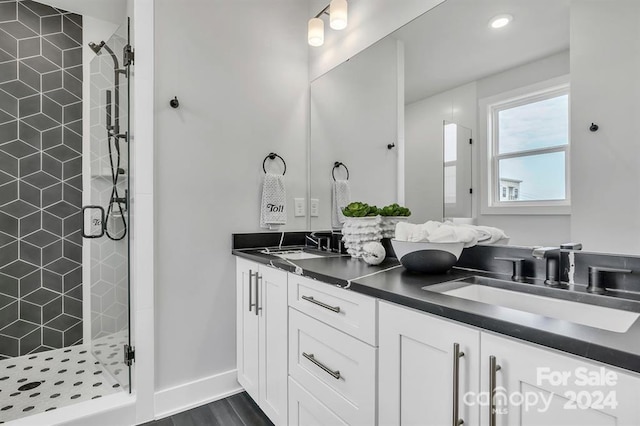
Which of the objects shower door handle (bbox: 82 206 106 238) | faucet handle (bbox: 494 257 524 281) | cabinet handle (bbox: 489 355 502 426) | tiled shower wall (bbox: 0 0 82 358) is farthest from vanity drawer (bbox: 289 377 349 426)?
tiled shower wall (bbox: 0 0 82 358)

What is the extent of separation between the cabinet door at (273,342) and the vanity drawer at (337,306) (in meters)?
0.11

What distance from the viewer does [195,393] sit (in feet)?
5.93

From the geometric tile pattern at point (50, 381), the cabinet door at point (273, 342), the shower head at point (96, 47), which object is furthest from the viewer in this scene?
the shower head at point (96, 47)

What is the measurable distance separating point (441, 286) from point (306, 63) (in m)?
1.89

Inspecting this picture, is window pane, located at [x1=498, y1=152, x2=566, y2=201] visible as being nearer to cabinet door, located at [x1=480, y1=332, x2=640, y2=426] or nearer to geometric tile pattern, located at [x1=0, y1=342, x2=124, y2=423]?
cabinet door, located at [x1=480, y1=332, x2=640, y2=426]

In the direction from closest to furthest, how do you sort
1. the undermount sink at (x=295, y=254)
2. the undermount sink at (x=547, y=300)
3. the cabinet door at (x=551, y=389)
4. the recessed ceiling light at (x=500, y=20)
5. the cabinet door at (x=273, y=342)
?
the cabinet door at (x=551, y=389)
the undermount sink at (x=547, y=300)
the recessed ceiling light at (x=500, y=20)
the cabinet door at (x=273, y=342)
the undermount sink at (x=295, y=254)

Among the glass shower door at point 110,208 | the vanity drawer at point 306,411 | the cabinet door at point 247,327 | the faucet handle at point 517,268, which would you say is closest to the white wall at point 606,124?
the faucet handle at point 517,268

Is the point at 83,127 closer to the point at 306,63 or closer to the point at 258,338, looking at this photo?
the point at 306,63

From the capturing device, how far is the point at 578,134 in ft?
3.52

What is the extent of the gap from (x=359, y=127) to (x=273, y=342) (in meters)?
1.34

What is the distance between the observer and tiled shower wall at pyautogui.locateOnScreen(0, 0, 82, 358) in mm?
2252

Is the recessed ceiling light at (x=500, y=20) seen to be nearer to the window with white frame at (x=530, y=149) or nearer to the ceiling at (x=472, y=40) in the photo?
the ceiling at (x=472, y=40)

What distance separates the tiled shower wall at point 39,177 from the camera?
7.39 feet

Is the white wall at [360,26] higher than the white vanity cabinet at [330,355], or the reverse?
the white wall at [360,26]
